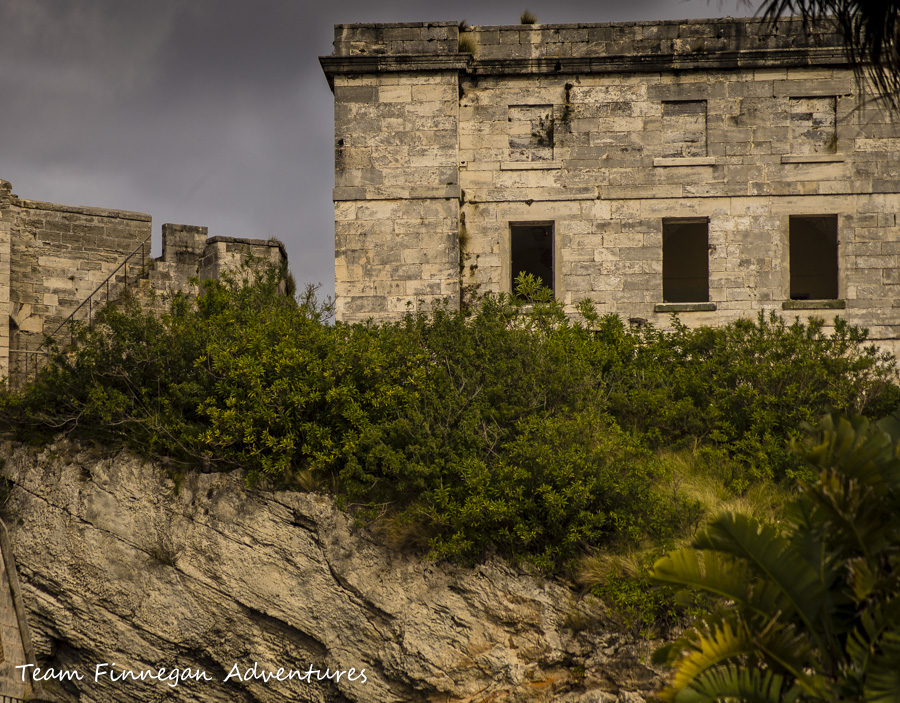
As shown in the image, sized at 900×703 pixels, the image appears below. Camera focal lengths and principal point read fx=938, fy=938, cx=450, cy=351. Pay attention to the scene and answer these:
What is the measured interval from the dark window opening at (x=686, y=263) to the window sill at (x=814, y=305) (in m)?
6.78

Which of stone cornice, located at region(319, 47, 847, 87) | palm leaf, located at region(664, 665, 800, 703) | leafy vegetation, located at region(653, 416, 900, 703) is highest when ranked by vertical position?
stone cornice, located at region(319, 47, 847, 87)

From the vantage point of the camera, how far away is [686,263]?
74.4ft

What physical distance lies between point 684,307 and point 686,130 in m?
3.10

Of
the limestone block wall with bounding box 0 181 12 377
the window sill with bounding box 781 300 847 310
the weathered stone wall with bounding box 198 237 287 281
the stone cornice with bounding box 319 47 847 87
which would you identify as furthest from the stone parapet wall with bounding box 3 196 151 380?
the window sill with bounding box 781 300 847 310

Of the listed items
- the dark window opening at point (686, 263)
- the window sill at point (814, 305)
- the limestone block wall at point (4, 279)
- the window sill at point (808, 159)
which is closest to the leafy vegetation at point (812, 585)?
the window sill at point (814, 305)

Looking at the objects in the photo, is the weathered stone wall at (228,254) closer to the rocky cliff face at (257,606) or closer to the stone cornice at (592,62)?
the stone cornice at (592,62)

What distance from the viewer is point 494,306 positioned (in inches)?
538

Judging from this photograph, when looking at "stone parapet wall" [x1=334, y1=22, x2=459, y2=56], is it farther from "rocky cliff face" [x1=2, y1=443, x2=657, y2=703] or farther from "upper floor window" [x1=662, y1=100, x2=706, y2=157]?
"rocky cliff face" [x1=2, y1=443, x2=657, y2=703]

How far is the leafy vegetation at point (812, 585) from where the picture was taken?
18.5ft

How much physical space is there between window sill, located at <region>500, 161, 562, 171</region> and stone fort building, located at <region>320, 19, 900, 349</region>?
3 centimetres

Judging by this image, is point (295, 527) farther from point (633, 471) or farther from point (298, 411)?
point (633, 471)

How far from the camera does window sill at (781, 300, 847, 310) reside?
15.6 meters

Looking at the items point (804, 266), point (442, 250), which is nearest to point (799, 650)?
point (442, 250)

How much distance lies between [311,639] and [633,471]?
4.19 metres
